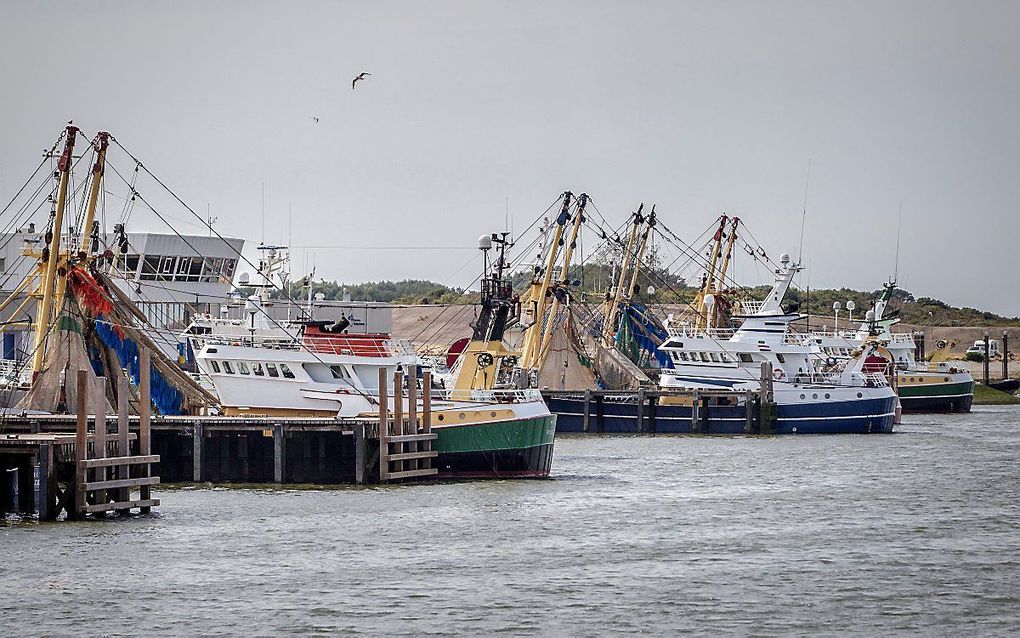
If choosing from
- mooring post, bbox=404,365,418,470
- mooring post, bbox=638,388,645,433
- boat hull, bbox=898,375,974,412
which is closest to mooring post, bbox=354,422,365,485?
mooring post, bbox=404,365,418,470

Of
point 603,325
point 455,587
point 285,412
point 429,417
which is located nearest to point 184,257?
point 603,325

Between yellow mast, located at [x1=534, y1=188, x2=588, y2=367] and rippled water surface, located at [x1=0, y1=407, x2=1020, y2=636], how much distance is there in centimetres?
2530

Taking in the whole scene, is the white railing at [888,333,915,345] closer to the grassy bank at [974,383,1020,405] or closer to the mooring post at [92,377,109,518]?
the grassy bank at [974,383,1020,405]

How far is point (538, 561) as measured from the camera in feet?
99.7

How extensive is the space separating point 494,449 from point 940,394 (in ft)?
172

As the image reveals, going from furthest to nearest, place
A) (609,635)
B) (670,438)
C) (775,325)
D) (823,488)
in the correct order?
(775,325)
(670,438)
(823,488)
(609,635)

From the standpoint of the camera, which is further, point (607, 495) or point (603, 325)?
point (603, 325)

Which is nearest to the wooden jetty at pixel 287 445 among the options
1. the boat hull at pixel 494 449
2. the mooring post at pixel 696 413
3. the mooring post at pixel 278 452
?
the mooring post at pixel 278 452

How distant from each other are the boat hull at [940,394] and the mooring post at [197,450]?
2238 inches

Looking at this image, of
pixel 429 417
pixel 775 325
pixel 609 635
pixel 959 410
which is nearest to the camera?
pixel 609 635

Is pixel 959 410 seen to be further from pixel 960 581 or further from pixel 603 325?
pixel 960 581

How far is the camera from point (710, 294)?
82.1 metres

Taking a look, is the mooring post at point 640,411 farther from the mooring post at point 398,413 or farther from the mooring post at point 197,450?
the mooring post at point 197,450

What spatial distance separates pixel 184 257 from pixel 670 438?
26387 mm
